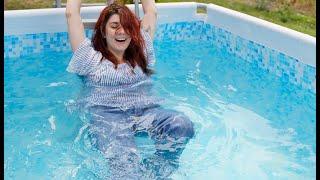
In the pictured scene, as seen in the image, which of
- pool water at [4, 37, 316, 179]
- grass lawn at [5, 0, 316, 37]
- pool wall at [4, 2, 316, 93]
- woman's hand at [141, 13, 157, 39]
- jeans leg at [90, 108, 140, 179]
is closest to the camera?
jeans leg at [90, 108, 140, 179]

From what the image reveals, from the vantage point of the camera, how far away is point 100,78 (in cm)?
356

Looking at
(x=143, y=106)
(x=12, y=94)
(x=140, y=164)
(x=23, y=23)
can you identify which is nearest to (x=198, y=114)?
(x=143, y=106)

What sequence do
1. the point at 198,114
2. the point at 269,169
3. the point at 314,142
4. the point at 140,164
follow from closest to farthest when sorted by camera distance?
the point at 140,164 < the point at 269,169 < the point at 314,142 < the point at 198,114

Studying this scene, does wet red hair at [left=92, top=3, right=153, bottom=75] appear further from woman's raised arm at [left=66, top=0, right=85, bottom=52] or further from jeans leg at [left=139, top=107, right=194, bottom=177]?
jeans leg at [left=139, top=107, right=194, bottom=177]

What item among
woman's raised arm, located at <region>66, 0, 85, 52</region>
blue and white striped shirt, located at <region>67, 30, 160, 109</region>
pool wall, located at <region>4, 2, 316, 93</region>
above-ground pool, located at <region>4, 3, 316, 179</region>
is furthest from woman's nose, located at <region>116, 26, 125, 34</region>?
pool wall, located at <region>4, 2, 316, 93</region>

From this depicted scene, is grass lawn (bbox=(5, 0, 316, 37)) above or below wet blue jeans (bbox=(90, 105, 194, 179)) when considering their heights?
above

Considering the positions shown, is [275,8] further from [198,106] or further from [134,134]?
[134,134]

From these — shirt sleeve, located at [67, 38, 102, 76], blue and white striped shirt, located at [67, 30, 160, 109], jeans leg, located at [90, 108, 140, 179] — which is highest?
shirt sleeve, located at [67, 38, 102, 76]

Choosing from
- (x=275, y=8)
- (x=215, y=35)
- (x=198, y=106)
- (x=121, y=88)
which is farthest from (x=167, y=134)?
(x=275, y=8)

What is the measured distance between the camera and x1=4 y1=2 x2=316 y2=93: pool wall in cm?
437

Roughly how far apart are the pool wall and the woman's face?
4.41 ft

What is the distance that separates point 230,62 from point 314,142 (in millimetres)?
1643

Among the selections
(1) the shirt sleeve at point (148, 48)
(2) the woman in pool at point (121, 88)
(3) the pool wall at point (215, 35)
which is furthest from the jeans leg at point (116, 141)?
(3) the pool wall at point (215, 35)

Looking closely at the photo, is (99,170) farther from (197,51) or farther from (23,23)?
(197,51)
